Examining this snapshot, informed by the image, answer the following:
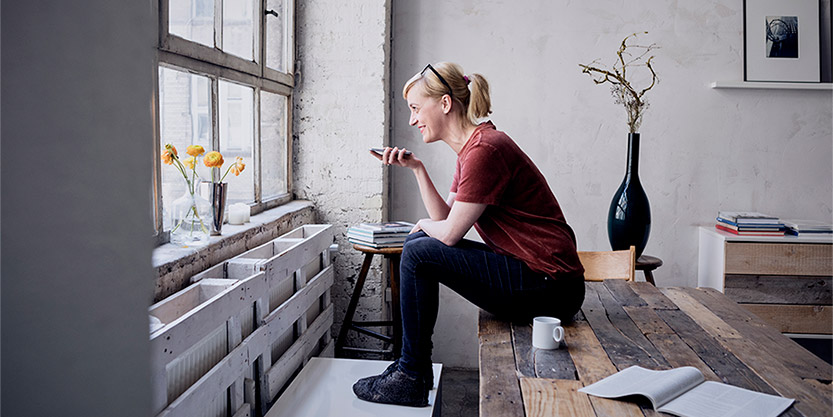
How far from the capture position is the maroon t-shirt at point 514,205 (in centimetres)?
200

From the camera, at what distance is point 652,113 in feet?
11.7

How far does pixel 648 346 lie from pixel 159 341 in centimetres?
126

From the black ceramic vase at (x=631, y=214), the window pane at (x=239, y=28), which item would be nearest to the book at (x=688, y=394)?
the black ceramic vase at (x=631, y=214)

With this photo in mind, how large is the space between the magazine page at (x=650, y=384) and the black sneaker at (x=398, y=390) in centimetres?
72

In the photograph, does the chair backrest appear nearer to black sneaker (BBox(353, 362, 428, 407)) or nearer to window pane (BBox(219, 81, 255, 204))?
black sneaker (BBox(353, 362, 428, 407))

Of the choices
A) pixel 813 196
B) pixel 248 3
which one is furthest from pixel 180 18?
pixel 813 196

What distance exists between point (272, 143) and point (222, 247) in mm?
1079

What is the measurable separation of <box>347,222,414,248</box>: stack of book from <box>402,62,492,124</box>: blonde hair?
2.82ft

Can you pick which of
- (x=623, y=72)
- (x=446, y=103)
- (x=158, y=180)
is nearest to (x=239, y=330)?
(x=158, y=180)

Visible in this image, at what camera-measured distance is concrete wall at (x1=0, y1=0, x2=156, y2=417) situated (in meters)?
0.22

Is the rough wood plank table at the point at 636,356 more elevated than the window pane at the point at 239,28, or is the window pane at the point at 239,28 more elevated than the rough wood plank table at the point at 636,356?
the window pane at the point at 239,28

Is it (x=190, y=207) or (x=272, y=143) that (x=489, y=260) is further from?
(x=272, y=143)

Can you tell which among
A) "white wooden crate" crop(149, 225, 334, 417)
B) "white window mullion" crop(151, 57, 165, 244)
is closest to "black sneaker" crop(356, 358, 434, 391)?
"white wooden crate" crop(149, 225, 334, 417)

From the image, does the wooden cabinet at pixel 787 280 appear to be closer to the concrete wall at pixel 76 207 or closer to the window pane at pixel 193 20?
the window pane at pixel 193 20
